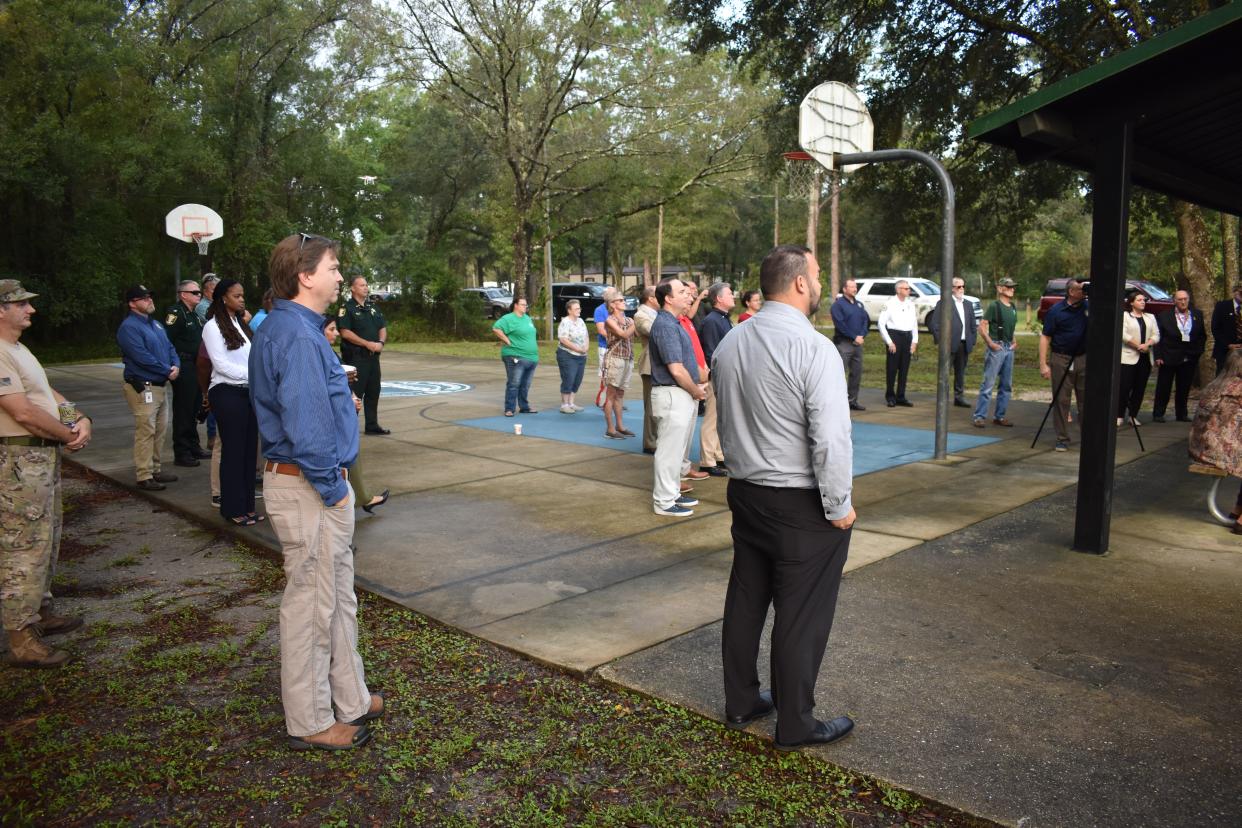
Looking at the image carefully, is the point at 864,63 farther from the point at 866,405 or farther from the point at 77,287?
the point at 77,287

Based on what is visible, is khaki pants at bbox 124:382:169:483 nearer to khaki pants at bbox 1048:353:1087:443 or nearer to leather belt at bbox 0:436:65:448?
leather belt at bbox 0:436:65:448

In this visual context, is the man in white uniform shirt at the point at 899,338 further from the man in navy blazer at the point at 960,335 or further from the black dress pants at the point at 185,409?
the black dress pants at the point at 185,409

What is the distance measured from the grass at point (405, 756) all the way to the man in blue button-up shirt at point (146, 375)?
390 cm

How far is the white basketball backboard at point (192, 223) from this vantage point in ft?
57.3

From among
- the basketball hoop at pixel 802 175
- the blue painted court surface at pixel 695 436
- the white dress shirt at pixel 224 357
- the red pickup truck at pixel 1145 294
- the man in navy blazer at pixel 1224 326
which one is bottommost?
the blue painted court surface at pixel 695 436

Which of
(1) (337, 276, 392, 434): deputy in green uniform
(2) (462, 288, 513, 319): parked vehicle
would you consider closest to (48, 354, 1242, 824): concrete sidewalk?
(1) (337, 276, 392, 434): deputy in green uniform

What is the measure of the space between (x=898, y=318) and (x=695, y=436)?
3.78m

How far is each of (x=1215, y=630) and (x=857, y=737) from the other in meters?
2.38

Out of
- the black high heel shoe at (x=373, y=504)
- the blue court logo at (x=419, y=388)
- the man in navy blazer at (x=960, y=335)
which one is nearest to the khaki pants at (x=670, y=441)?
the black high heel shoe at (x=373, y=504)

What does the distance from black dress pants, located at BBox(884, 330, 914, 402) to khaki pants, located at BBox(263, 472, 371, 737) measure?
35.1 ft

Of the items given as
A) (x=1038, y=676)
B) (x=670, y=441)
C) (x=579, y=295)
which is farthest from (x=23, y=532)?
(x=579, y=295)

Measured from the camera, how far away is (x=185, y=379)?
9.37 m

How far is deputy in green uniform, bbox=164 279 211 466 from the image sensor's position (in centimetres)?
934

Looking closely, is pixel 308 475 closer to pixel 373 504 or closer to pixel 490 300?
pixel 373 504
